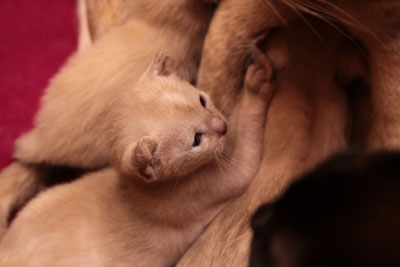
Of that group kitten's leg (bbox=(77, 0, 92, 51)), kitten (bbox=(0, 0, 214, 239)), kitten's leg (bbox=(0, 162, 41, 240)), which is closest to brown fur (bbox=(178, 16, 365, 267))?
kitten (bbox=(0, 0, 214, 239))

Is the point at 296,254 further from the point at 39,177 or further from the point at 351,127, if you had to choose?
the point at 39,177

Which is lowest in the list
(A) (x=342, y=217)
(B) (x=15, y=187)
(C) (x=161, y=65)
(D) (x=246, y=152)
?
(B) (x=15, y=187)

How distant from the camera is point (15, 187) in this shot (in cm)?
151

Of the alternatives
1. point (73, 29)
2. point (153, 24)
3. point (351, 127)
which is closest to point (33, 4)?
point (73, 29)

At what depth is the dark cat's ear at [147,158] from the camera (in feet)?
3.42

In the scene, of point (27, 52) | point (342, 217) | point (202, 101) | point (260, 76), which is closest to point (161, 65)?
point (202, 101)

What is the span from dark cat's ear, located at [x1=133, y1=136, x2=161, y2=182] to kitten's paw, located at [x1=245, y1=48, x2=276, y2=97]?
1.08ft

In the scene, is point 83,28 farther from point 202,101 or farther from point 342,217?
point 342,217

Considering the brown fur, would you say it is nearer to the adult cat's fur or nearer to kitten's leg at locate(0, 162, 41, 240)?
the adult cat's fur

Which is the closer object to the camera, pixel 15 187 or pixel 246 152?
pixel 246 152

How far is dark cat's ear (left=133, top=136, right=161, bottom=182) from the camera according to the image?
3.42ft

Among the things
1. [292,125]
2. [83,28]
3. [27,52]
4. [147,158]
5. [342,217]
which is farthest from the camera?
[27,52]

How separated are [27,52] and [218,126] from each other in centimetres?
112

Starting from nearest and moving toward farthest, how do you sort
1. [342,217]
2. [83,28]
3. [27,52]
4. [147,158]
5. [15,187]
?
[342,217] → [147,158] → [15,187] → [83,28] → [27,52]
